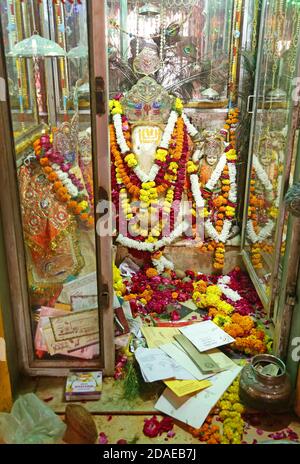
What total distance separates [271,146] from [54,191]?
→ 1584mm

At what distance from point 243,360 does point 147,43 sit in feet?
8.45

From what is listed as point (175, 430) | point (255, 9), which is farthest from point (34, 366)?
point (255, 9)

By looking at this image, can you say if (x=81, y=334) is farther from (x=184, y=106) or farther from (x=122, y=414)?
(x=184, y=106)

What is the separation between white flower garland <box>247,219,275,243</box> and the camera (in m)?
3.08

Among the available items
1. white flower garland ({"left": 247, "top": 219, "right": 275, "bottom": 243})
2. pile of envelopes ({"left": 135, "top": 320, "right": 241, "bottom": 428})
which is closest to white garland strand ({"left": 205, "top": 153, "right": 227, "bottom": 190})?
white flower garland ({"left": 247, "top": 219, "right": 275, "bottom": 243})

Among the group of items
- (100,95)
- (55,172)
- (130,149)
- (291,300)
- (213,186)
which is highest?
(100,95)

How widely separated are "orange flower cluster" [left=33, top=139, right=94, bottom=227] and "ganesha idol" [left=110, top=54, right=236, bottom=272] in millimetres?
1342

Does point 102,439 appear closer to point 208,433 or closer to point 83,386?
point 83,386

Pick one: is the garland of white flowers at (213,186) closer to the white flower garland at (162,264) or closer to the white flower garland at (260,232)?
the white flower garland at (260,232)

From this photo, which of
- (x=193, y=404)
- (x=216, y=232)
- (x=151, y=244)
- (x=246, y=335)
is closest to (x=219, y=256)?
(x=216, y=232)

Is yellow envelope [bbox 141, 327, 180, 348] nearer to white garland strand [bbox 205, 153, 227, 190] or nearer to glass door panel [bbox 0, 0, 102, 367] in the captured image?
glass door panel [bbox 0, 0, 102, 367]

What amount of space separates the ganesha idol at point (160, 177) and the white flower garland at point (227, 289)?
14 centimetres

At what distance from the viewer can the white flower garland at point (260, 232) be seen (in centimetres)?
308

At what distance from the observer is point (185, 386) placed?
245cm
